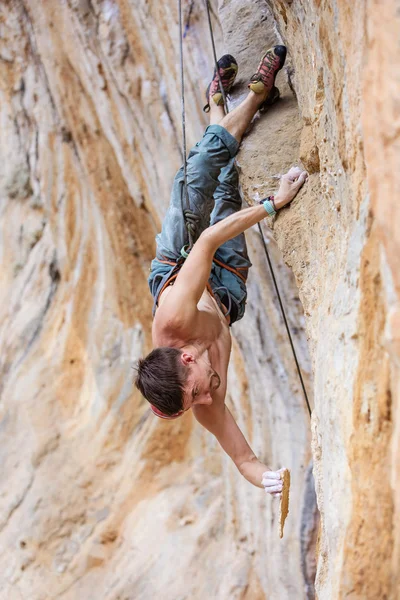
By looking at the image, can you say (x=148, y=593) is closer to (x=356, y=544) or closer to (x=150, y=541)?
(x=150, y=541)

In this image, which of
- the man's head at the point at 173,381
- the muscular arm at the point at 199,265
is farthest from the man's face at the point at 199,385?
the muscular arm at the point at 199,265

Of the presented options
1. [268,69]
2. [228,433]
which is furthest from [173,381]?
[268,69]

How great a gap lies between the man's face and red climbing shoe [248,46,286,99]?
43.6 inches

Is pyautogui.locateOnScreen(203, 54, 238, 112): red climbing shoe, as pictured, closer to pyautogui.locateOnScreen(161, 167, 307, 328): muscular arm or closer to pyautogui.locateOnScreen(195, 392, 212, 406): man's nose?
pyautogui.locateOnScreen(161, 167, 307, 328): muscular arm

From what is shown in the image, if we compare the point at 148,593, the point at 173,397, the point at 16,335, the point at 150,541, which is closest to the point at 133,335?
the point at 16,335

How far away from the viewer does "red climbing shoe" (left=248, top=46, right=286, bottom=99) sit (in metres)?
2.37

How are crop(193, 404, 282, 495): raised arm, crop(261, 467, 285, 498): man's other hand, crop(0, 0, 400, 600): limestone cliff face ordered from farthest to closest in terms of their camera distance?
crop(193, 404, 282, 495): raised arm
crop(261, 467, 285, 498): man's other hand
crop(0, 0, 400, 600): limestone cliff face

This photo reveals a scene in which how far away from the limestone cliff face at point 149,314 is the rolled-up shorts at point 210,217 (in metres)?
0.13

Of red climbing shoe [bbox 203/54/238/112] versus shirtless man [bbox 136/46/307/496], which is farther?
red climbing shoe [bbox 203/54/238/112]

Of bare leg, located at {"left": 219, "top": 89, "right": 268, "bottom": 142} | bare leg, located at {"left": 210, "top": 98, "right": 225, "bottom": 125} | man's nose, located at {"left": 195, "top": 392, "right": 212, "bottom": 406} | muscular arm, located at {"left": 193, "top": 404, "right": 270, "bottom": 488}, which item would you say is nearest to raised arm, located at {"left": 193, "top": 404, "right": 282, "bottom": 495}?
muscular arm, located at {"left": 193, "top": 404, "right": 270, "bottom": 488}

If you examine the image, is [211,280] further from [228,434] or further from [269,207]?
[228,434]

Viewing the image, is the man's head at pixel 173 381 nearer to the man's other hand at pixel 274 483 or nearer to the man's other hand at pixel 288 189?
the man's other hand at pixel 274 483

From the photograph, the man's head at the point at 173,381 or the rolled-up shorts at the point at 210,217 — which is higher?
the rolled-up shorts at the point at 210,217

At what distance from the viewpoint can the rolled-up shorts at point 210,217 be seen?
7.75 feet
